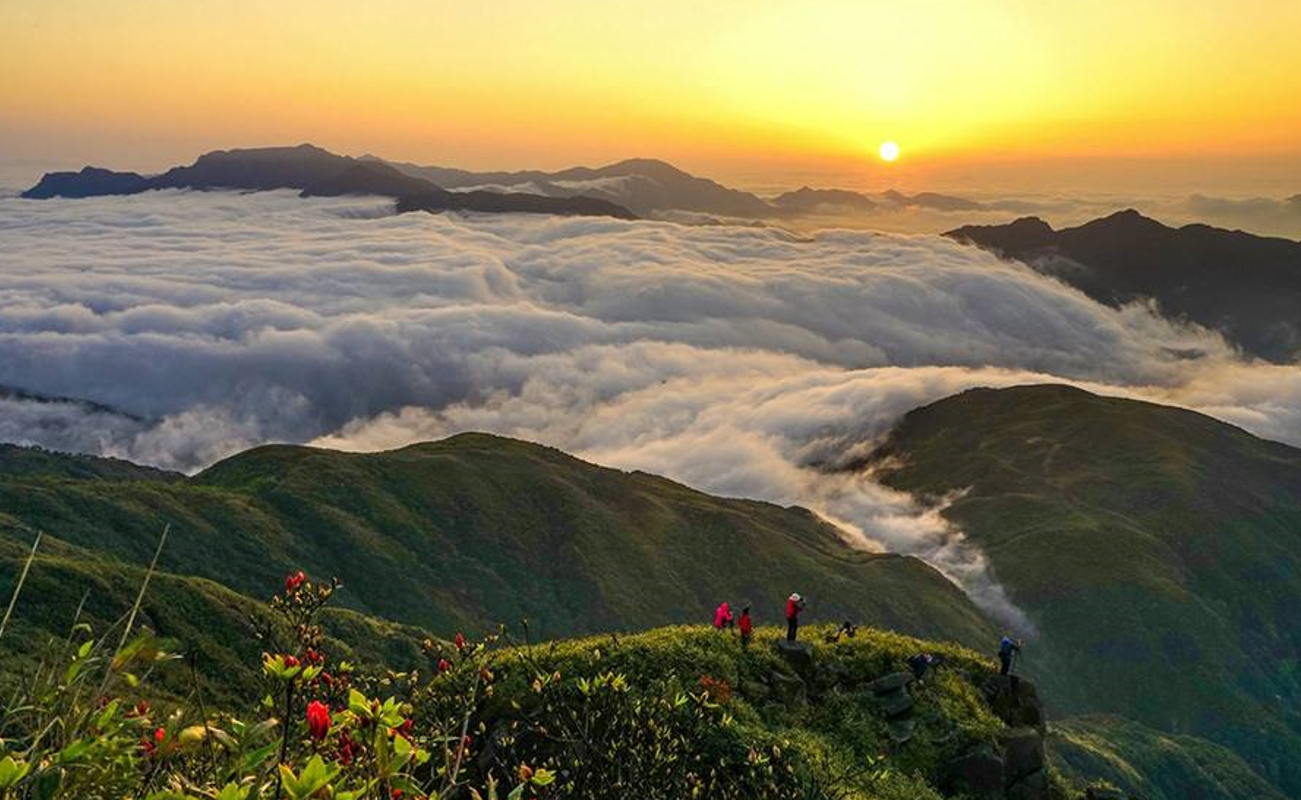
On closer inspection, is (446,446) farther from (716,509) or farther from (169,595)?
(169,595)

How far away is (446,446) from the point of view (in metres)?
190

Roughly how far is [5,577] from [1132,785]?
128826 mm

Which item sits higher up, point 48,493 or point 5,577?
point 5,577

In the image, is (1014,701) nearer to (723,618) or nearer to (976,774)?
(976,774)

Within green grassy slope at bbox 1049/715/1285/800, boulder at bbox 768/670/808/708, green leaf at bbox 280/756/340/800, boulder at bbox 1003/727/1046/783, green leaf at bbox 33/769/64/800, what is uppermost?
green leaf at bbox 280/756/340/800

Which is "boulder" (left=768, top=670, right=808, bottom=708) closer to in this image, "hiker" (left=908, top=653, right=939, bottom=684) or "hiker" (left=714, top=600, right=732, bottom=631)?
"hiker" (left=714, top=600, right=732, bottom=631)

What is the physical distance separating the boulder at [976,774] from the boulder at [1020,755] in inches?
21.6

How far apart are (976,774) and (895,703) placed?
10.8 ft

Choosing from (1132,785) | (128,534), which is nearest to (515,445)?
(128,534)

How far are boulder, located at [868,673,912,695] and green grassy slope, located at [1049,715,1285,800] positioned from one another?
306ft

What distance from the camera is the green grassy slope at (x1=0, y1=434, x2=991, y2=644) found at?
112062 millimetres

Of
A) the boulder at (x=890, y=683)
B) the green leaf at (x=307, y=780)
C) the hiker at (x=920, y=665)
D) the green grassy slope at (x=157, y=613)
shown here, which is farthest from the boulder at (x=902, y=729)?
the green grassy slope at (x=157, y=613)

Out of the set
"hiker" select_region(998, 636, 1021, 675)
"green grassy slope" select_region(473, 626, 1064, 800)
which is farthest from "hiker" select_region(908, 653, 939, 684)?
"hiker" select_region(998, 636, 1021, 675)

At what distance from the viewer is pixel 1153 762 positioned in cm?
14100
